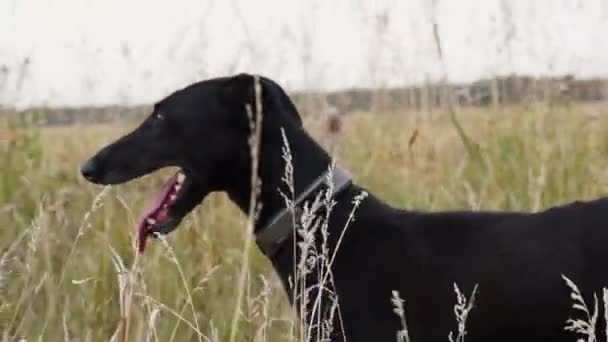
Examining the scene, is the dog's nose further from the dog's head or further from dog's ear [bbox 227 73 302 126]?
dog's ear [bbox 227 73 302 126]

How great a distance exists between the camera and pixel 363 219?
3094mm

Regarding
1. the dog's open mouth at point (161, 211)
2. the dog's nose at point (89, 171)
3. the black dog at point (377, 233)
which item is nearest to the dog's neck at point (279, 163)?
the black dog at point (377, 233)

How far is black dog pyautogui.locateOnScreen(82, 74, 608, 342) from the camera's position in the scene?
2.74 meters

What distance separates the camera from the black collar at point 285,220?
3029mm

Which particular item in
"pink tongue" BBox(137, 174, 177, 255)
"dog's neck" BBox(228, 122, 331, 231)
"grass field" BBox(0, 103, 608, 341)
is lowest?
"grass field" BBox(0, 103, 608, 341)

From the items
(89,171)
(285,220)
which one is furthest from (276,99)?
(89,171)

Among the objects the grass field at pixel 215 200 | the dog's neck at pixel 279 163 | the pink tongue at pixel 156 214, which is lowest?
the grass field at pixel 215 200

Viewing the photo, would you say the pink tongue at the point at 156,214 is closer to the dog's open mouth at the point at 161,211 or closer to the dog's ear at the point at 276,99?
the dog's open mouth at the point at 161,211

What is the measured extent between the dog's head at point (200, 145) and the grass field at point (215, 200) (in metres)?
0.12

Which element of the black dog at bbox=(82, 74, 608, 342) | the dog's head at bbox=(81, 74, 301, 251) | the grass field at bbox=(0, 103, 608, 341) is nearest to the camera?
the black dog at bbox=(82, 74, 608, 342)

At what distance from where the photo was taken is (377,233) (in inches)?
120

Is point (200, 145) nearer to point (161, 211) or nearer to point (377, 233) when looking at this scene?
point (161, 211)

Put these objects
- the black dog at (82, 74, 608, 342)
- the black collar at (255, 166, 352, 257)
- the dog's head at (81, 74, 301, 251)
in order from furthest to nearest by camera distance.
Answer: the dog's head at (81, 74, 301, 251)
the black collar at (255, 166, 352, 257)
the black dog at (82, 74, 608, 342)

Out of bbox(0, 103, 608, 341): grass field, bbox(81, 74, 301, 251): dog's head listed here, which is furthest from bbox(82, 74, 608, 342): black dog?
bbox(0, 103, 608, 341): grass field
